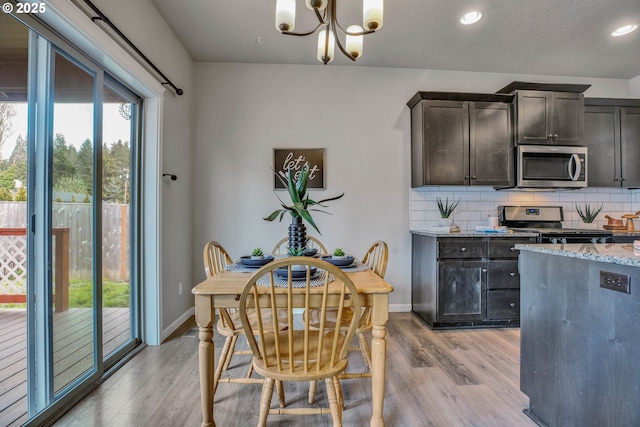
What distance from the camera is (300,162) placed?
3.36 metres

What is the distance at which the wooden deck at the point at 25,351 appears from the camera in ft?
4.76

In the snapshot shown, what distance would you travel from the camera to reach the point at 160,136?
2.56m

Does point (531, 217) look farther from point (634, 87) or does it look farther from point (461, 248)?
point (634, 87)

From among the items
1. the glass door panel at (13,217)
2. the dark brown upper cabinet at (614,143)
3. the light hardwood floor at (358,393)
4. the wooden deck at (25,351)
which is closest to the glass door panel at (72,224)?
the wooden deck at (25,351)

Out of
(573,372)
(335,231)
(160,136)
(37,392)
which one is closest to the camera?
(573,372)

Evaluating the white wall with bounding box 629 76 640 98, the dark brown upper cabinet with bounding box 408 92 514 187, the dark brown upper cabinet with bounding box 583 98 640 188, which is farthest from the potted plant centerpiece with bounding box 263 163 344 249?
the white wall with bounding box 629 76 640 98

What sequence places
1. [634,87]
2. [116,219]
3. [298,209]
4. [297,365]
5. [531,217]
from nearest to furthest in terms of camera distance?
1. [297,365]
2. [298,209]
3. [116,219]
4. [531,217]
5. [634,87]

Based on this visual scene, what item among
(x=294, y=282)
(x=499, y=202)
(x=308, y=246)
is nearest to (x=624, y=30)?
(x=499, y=202)

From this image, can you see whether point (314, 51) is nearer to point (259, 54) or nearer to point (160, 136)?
point (259, 54)

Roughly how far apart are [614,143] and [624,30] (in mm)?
1214

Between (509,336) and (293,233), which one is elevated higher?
(293,233)

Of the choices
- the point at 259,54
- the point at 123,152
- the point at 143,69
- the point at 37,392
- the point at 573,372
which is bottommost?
the point at 37,392

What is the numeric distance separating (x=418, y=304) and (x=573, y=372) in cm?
188

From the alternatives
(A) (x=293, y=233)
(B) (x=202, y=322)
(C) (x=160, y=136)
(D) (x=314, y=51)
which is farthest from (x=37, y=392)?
(D) (x=314, y=51)
